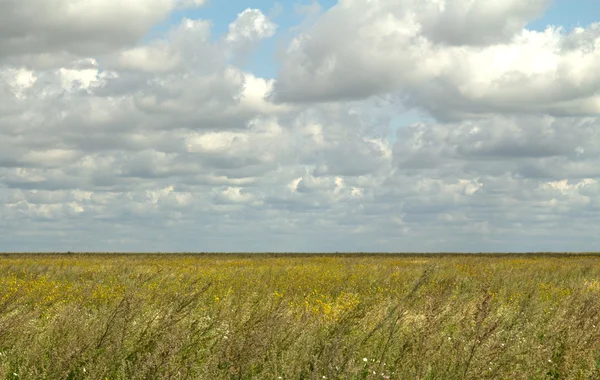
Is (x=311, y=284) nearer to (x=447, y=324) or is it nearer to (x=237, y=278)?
(x=237, y=278)

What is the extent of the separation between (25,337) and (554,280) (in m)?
18.6

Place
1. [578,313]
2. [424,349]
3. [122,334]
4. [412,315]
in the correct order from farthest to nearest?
1. [412,315]
2. [578,313]
3. [122,334]
4. [424,349]

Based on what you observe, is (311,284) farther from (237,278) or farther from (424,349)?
(424,349)

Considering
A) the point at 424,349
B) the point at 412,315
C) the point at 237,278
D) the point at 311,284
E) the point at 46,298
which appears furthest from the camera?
the point at 237,278

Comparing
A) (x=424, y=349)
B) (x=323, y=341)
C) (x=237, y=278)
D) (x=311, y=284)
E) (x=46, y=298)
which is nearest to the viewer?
(x=424, y=349)

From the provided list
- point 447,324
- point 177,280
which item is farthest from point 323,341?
point 177,280

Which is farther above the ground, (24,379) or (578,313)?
(578,313)

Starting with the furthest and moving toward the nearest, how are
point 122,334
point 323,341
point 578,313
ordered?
1. point 578,313
2. point 323,341
3. point 122,334

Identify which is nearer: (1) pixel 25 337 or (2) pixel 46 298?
(1) pixel 25 337

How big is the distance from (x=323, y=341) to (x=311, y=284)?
11.4 meters

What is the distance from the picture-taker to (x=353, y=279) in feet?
68.4

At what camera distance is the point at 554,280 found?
2125 centimetres

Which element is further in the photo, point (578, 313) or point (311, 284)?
point (311, 284)

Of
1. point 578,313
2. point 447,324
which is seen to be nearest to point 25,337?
point 447,324
